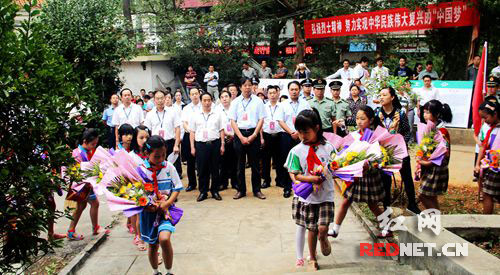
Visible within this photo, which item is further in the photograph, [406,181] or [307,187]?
[406,181]

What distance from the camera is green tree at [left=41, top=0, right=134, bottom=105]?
992 centimetres

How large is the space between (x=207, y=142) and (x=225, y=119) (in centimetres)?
55

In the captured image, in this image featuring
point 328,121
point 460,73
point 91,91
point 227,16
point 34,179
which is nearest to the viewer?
point 34,179

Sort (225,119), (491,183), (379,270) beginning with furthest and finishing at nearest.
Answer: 1. (225,119)
2. (491,183)
3. (379,270)

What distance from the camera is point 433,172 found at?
593cm

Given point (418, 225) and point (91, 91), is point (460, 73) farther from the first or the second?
point (91, 91)

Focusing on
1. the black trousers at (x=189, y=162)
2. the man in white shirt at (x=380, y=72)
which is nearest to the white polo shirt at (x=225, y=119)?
the black trousers at (x=189, y=162)

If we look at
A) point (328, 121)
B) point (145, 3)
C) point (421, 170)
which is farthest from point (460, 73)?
point (145, 3)

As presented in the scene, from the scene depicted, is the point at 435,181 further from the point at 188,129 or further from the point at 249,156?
the point at 188,129

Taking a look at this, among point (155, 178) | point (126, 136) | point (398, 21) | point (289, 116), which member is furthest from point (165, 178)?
point (398, 21)

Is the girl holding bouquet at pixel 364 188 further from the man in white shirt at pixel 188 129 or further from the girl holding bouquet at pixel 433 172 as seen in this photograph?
the man in white shirt at pixel 188 129

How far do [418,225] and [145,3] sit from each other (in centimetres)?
2116

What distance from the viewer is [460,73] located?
1420 centimetres

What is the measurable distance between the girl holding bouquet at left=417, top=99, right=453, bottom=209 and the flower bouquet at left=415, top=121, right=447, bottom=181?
66 millimetres
